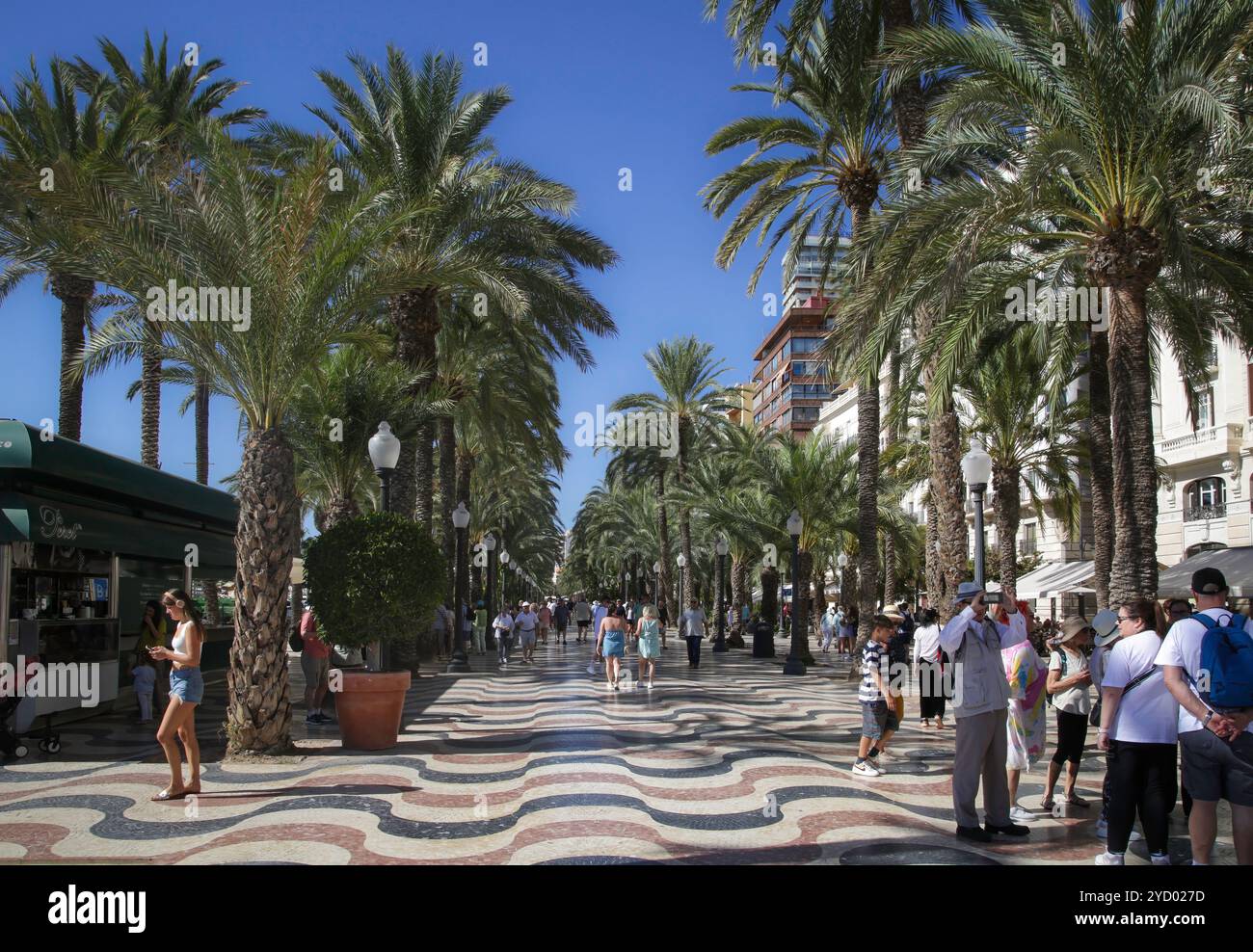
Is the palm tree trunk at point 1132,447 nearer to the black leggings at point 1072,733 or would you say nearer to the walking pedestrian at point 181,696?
the black leggings at point 1072,733

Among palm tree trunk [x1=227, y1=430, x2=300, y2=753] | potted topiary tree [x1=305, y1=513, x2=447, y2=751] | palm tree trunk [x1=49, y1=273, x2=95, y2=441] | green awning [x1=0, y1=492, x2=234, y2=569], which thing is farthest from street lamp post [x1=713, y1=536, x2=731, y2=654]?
palm tree trunk [x1=227, y1=430, x2=300, y2=753]

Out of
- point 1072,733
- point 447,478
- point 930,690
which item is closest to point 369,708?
point 1072,733

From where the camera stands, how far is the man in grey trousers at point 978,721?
6.49 meters

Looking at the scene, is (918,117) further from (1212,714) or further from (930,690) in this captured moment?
(1212,714)

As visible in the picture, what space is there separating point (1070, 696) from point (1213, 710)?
7.71ft

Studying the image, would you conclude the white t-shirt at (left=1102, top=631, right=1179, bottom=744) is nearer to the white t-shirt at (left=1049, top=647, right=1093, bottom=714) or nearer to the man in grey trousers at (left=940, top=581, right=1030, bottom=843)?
the man in grey trousers at (left=940, top=581, right=1030, bottom=843)

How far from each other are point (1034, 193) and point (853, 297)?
3.48 m

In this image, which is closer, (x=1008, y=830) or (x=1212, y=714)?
(x=1212, y=714)

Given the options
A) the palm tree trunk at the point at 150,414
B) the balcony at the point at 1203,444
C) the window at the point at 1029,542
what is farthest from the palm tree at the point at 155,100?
the window at the point at 1029,542

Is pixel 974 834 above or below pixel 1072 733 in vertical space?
below

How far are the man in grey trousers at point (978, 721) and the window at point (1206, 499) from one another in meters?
28.0

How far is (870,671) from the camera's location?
30.0 feet

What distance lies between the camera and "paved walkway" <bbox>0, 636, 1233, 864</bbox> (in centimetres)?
615

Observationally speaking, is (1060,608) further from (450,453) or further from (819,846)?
(819,846)
